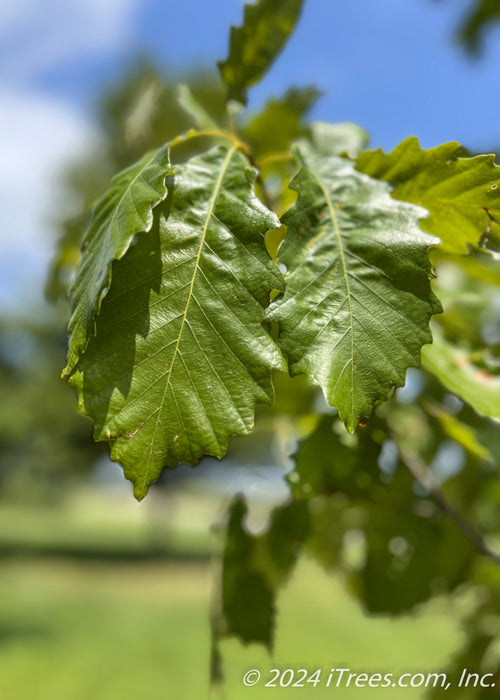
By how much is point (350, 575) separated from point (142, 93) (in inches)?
60.2

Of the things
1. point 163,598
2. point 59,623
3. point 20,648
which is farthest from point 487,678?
point 163,598

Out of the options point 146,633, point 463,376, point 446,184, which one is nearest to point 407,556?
point 463,376

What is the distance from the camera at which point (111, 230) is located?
2.58 feet

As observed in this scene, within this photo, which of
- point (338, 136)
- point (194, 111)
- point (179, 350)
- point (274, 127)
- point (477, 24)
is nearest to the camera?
point (179, 350)

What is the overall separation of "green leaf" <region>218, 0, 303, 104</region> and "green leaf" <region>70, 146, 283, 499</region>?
577mm

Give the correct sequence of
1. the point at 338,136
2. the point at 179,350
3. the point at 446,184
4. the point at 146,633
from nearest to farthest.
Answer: the point at 179,350 < the point at 446,184 < the point at 338,136 < the point at 146,633

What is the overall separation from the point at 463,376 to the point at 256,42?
0.75 meters

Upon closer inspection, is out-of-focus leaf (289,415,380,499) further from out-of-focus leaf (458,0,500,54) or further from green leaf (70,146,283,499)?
out-of-focus leaf (458,0,500,54)

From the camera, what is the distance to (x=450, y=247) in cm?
99

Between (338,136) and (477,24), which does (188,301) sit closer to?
(338,136)

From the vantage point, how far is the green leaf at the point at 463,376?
1.00 metres

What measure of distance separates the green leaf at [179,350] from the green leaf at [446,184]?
0.84 ft

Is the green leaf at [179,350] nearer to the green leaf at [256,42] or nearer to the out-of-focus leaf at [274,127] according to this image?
the green leaf at [256,42]

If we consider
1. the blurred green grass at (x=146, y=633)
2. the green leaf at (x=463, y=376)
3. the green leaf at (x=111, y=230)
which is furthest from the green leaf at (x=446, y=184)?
the blurred green grass at (x=146, y=633)
